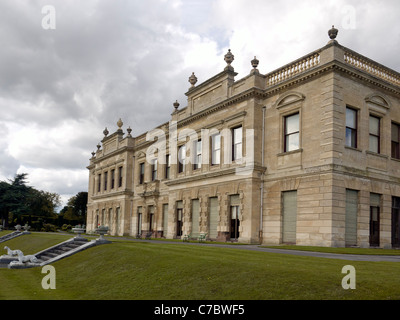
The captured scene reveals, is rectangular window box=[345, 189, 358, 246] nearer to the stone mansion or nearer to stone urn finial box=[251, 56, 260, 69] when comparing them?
the stone mansion

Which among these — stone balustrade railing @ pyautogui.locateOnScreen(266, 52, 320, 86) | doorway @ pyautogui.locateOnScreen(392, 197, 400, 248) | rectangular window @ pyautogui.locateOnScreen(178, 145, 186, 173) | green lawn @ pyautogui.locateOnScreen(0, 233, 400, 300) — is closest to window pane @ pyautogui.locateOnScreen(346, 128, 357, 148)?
stone balustrade railing @ pyautogui.locateOnScreen(266, 52, 320, 86)

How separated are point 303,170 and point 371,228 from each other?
4941 millimetres

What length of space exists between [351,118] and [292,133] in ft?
11.0

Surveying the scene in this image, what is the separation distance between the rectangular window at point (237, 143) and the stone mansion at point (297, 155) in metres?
0.07

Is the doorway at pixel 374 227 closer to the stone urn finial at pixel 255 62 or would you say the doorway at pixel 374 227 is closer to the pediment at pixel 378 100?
the pediment at pixel 378 100

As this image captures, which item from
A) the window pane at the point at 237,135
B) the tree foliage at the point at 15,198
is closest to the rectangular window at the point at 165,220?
the window pane at the point at 237,135

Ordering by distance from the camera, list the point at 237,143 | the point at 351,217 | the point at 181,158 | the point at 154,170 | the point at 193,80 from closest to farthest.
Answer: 1. the point at 351,217
2. the point at 237,143
3. the point at 193,80
4. the point at 181,158
5. the point at 154,170

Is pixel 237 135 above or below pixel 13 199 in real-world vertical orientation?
above

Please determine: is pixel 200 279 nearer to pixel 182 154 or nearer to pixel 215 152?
pixel 215 152

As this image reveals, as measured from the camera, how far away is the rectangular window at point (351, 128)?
22955 mm

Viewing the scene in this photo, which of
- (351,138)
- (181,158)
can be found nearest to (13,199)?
(181,158)

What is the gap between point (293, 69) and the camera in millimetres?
24812

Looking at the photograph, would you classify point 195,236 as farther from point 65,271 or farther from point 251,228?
point 65,271
